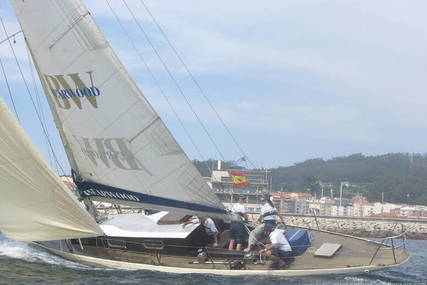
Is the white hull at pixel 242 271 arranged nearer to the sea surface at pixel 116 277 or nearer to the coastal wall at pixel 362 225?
the sea surface at pixel 116 277

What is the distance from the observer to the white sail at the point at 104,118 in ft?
54.0

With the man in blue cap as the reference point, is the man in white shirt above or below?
below

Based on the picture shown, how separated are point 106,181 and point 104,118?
70.1 inches

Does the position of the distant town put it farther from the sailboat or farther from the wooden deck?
the wooden deck

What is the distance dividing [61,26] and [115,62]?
5.86ft

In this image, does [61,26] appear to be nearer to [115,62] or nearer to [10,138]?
[115,62]

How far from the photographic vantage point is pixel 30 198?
15758 mm

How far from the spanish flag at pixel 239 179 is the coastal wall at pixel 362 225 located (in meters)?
10.2

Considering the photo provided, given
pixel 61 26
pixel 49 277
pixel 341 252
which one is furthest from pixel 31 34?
pixel 341 252

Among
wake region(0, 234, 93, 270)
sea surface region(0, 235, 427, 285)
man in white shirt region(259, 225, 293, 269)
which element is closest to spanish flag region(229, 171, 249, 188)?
wake region(0, 234, 93, 270)

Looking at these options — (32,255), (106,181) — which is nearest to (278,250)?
(106,181)

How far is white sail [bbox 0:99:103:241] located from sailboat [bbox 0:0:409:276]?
25 mm

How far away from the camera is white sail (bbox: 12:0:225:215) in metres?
16.5

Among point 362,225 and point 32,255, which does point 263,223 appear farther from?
point 362,225
